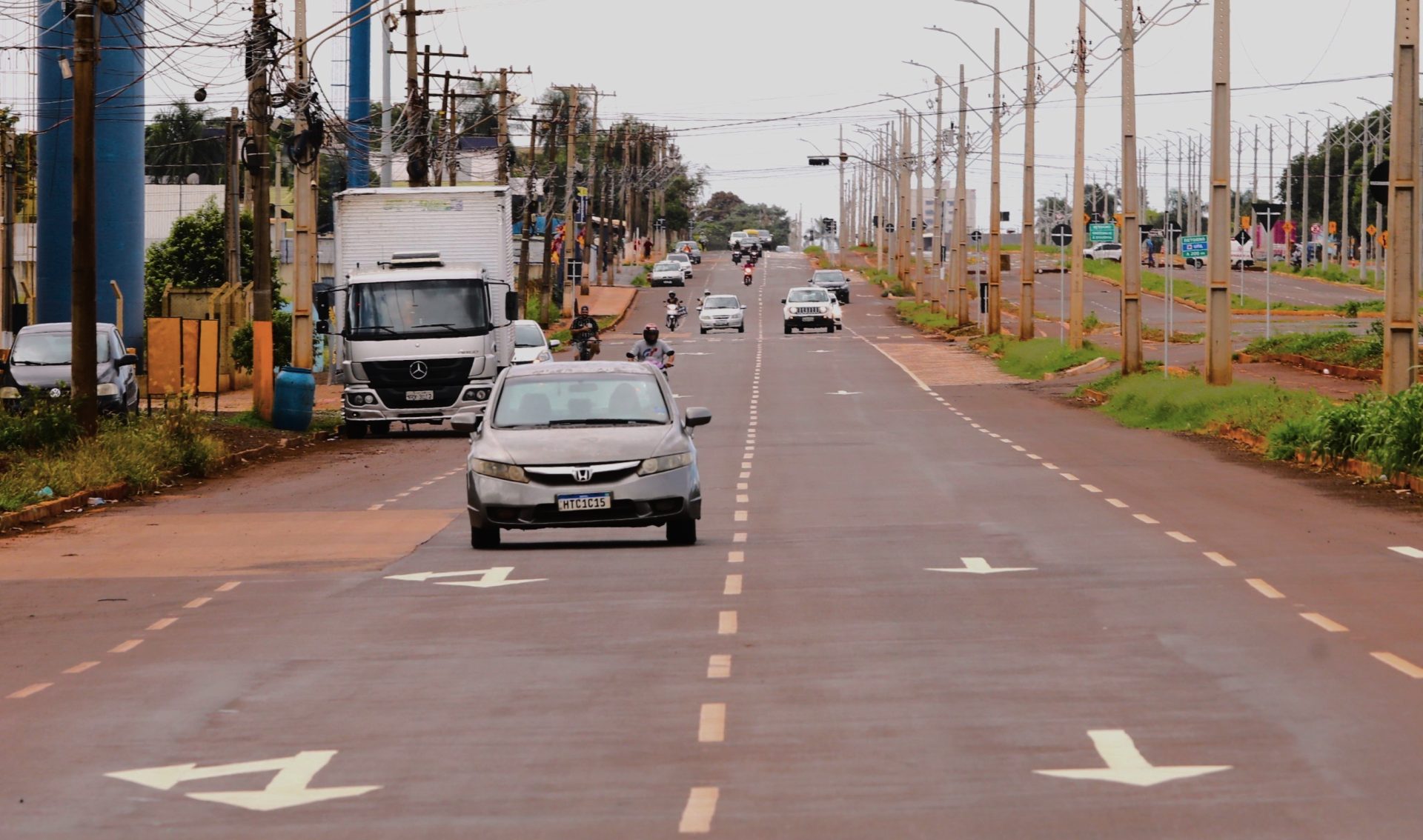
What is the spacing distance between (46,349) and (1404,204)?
2232 cm

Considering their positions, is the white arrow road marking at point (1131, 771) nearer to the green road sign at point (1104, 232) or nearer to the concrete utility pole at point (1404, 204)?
the concrete utility pole at point (1404, 204)

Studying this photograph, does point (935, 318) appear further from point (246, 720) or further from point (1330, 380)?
point (246, 720)

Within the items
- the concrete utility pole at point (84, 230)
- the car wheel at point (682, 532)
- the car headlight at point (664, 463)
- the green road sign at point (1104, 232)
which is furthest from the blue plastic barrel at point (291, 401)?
the green road sign at point (1104, 232)

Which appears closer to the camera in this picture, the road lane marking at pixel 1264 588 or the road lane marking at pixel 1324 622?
the road lane marking at pixel 1324 622

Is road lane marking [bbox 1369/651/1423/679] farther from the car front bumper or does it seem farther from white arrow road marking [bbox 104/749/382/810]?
the car front bumper

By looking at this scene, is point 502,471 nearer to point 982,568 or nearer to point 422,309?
point 982,568

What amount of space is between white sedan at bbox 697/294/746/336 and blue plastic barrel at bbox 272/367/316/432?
4515 cm

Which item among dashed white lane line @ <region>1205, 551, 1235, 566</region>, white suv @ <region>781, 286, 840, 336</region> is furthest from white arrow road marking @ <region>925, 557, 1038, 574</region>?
white suv @ <region>781, 286, 840, 336</region>

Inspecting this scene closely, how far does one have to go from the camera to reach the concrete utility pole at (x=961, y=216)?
238 ft

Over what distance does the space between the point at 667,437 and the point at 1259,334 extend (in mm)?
45156

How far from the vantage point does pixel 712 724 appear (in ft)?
31.4

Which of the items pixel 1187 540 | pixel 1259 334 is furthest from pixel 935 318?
pixel 1187 540

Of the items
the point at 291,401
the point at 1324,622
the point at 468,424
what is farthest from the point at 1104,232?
the point at 1324,622

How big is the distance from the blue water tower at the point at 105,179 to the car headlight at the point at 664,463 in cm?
3846
